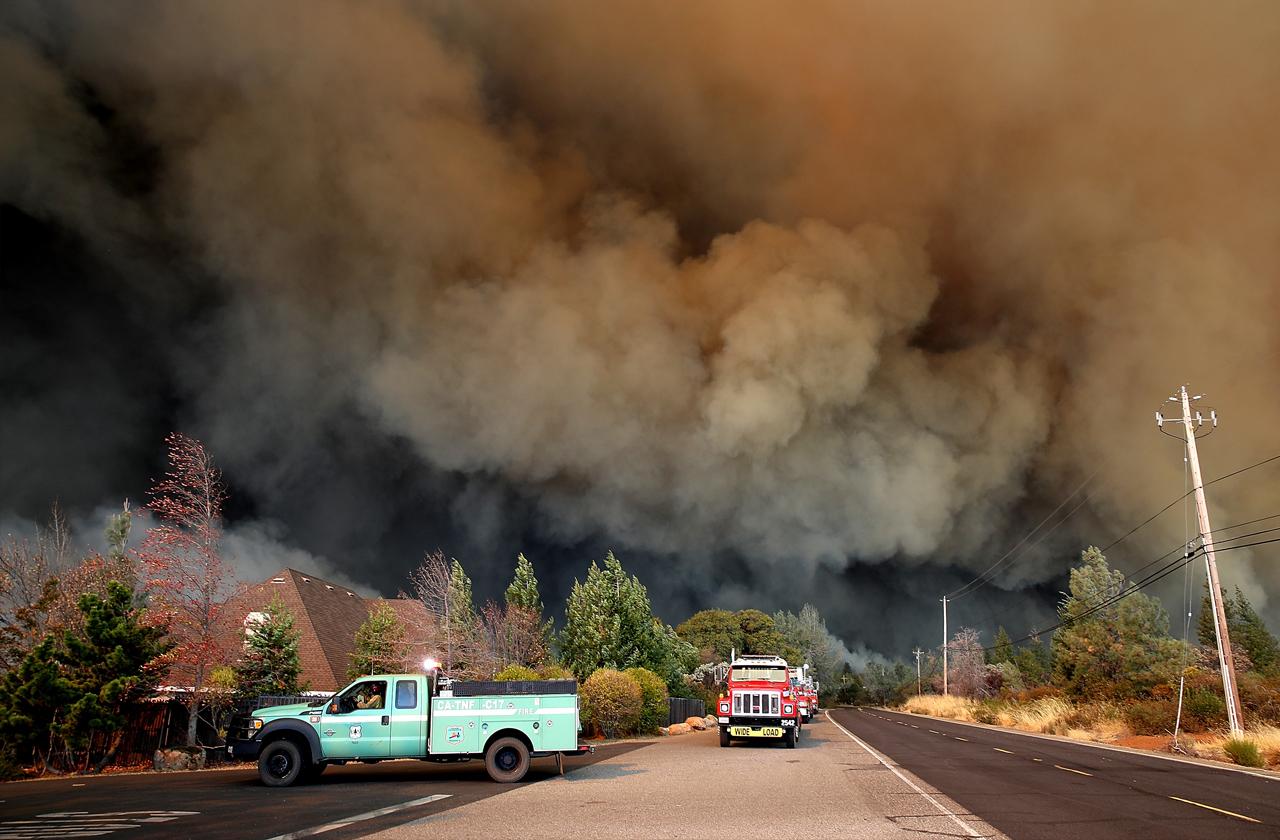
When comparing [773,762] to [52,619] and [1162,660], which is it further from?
[1162,660]

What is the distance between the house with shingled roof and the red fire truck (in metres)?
17.3

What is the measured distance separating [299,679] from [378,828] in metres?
29.0

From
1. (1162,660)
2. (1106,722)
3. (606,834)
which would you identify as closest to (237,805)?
(606,834)

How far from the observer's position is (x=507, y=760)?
1769cm

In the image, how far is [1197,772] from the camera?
21.0 m

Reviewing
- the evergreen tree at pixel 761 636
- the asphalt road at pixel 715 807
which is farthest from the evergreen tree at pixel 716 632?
the asphalt road at pixel 715 807

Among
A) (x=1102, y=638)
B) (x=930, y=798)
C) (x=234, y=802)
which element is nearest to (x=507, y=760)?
(x=234, y=802)

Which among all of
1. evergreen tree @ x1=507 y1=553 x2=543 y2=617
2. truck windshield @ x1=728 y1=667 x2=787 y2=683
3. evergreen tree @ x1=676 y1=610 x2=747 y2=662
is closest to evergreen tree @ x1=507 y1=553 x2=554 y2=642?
evergreen tree @ x1=507 y1=553 x2=543 y2=617

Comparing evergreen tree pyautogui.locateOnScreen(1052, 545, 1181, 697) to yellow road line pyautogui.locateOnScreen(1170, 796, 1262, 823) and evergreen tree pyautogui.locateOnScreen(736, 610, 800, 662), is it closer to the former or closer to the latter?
yellow road line pyautogui.locateOnScreen(1170, 796, 1262, 823)

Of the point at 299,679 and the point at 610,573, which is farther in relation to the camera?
the point at 610,573

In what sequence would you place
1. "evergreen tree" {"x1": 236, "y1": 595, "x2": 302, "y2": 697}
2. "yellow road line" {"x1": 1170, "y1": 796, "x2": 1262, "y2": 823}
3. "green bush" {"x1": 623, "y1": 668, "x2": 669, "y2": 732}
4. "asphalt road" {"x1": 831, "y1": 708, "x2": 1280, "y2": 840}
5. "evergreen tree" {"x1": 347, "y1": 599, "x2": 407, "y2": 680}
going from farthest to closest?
"evergreen tree" {"x1": 347, "y1": 599, "x2": 407, "y2": 680} → "green bush" {"x1": 623, "y1": 668, "x2": 669, "y2": 732} → "evergreen tree" {"x1": 236, "y1": 595, "x2": 302, "y2": 697} → "yellow road line" {"x1": 1170, "y1": 796, "x2": 1262, "y2": 823} → "asphalt road" {"x1": 831, "y1": 708, "x2": 1280, "y2": 840}

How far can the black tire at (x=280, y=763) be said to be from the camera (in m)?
16.9

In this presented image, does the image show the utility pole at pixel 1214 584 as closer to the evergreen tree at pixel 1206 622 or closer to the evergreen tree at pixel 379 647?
the evergreen tree at pixel 379 647

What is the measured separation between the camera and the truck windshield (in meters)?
29.2
